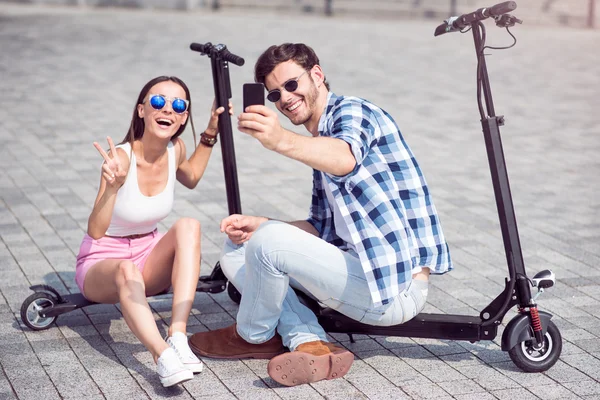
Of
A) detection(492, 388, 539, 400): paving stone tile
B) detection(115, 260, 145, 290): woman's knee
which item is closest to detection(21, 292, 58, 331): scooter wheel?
detection(115, 260, 145, 290): woman's knee

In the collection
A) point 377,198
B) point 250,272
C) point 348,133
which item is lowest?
point 250,272

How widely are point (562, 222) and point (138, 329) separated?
3.57 meters

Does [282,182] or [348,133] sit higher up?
[348,133]

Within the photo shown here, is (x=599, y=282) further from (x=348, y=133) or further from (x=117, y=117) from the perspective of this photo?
(x=117, y=117)

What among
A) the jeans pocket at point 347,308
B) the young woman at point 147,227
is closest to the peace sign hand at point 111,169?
the young woman at point 147,227

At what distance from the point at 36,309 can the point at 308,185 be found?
10.8ft

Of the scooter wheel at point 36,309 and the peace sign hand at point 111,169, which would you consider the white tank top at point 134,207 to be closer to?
the peace sign hand at point 111,169

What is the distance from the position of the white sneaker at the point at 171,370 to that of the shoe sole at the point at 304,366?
1.08 feet

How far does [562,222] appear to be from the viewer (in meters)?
6.39

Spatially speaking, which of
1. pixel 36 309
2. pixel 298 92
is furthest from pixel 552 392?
pixel 36 309

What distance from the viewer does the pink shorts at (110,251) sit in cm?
425

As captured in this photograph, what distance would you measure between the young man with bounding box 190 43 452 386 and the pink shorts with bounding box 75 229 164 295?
58 centimetres

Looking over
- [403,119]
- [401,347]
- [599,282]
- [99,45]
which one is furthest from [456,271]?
[99,45]

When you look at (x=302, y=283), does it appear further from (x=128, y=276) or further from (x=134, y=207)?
(x=134, y=207)
